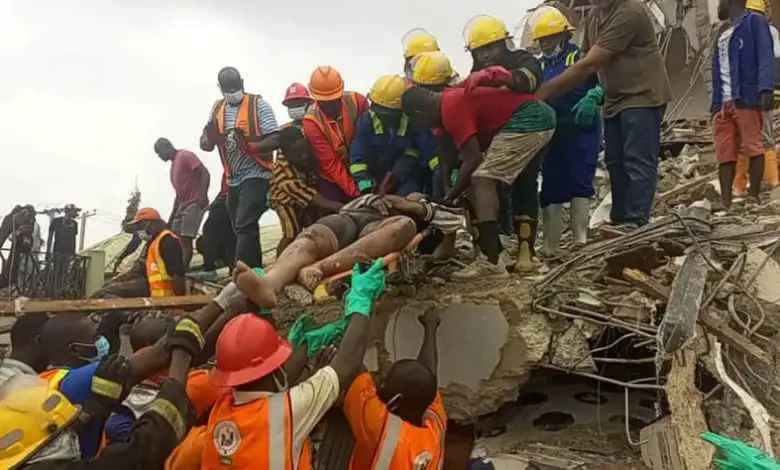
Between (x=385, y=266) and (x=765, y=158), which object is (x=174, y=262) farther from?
(x=765, y=158)

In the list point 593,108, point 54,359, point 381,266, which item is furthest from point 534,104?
point 54,359

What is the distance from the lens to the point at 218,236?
719 cm

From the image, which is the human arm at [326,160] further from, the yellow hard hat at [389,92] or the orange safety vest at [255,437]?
the orange safety vest at [255,437]

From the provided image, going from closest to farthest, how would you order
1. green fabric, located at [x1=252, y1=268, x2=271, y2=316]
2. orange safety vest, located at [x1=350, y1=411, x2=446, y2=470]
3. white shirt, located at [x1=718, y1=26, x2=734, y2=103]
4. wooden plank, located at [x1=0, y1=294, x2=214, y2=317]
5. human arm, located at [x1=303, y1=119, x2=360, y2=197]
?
1. orange safety vest, located at [x1=350, y1=411, x2=446, y2=470]
2. green fabric, located at [x1=252, y1=268, x2=271, y2=316]
3. wooden plank, located at [x1=0, y1=294, x2=214, y2=317]
4. human arm, located at [x1=303, y1=119, x2=360, y2=197]
5. white shirt, located at [x1=718, y1=26, x2=734, y2=103]

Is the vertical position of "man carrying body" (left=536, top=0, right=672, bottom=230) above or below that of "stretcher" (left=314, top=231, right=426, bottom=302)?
above

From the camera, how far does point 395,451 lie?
3.38m

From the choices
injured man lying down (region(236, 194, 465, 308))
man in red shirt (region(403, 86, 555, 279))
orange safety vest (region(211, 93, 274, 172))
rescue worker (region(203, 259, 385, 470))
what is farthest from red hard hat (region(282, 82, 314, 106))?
rescue worker (region(203, 259, 385, 470))

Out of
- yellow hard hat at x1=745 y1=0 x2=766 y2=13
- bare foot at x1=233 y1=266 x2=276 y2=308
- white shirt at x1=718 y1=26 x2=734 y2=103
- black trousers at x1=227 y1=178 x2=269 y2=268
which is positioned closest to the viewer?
bare foot at x1=233 y1=266 x2=276 y2=308

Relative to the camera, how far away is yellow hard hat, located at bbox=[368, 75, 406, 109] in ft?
18.9

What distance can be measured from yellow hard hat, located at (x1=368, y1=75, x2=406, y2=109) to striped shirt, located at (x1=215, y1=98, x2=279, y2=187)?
960 mm

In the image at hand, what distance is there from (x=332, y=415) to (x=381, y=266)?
0.75m

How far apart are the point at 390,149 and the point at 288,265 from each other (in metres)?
2.19

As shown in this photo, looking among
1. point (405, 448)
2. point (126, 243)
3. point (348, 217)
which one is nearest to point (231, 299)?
point (348, 217)

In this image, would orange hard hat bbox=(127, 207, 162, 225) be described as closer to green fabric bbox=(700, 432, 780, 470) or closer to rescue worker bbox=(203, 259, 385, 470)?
rescue worker bbox=(203, 259, 385, 470)
